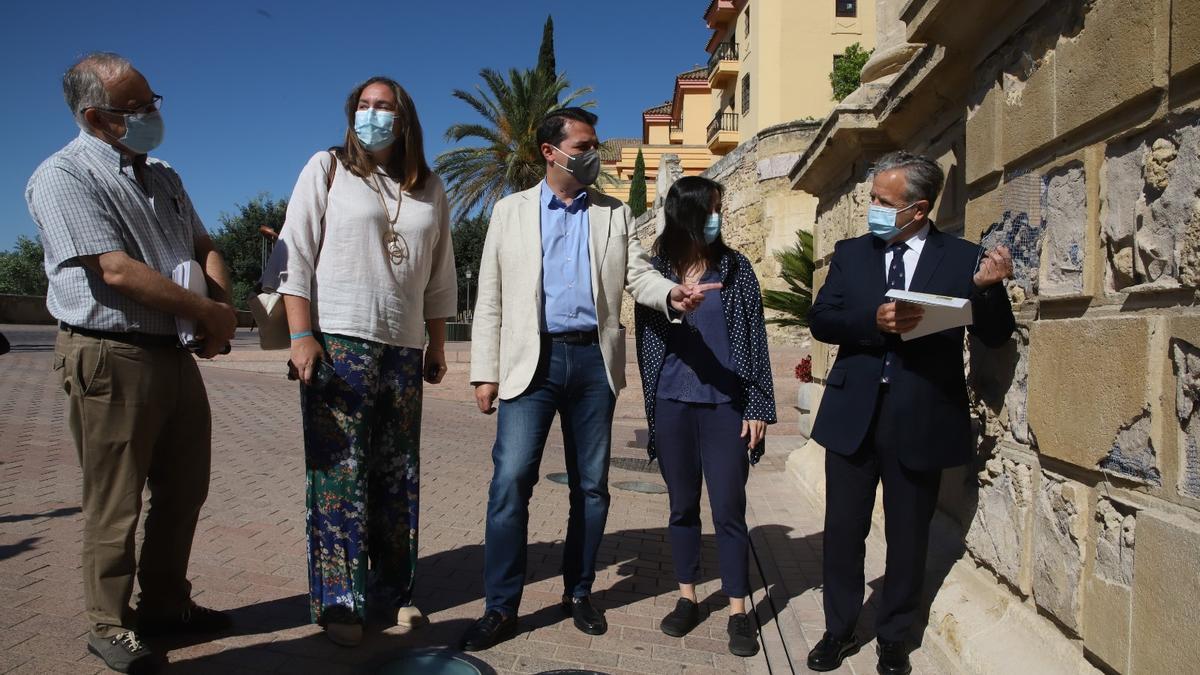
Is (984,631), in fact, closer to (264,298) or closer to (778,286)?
(264,298)

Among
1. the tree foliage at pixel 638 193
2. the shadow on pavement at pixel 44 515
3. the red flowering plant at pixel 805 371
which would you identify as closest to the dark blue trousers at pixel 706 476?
the shadow on pavement at pixel 44 515

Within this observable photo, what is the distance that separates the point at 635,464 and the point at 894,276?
5.53m

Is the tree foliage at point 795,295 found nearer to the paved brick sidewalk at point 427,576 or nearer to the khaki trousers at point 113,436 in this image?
the paved brick sidewalk at point 427,576

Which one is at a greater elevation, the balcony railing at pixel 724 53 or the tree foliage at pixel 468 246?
the balcony railing at pixel 724 53

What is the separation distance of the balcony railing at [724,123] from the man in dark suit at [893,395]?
3780 centimetres

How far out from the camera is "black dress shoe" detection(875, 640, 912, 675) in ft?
10.1

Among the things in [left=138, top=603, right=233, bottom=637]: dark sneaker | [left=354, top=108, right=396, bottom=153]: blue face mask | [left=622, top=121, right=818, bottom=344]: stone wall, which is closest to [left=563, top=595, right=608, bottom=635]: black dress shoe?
[left=138, top=603, right=233, bottom=637]: dark sneaker

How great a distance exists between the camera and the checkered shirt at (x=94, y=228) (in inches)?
108

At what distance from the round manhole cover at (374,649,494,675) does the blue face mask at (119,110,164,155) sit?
6.77 ft

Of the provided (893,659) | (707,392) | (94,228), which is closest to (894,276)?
(707,392)

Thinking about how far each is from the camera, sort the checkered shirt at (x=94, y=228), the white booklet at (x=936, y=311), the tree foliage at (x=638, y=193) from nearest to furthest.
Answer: the white booklet at (x=936, y=311)
the checkered shirt at (x=94, y=228)
the tree foliage at (x=638, y=193)

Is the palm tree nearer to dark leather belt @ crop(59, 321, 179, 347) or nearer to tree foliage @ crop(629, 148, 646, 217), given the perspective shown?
tree foliage @ crop(629, 148, 646, 217)

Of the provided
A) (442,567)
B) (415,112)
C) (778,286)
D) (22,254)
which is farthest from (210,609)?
(22,254)

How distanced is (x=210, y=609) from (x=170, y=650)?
0.98ft
